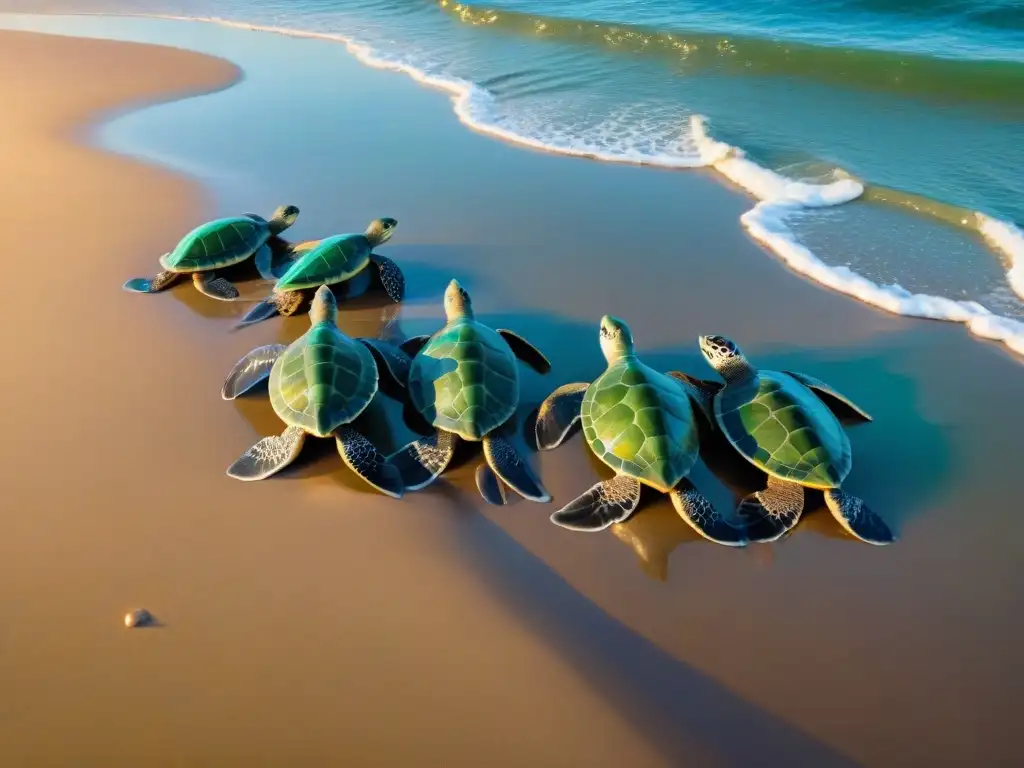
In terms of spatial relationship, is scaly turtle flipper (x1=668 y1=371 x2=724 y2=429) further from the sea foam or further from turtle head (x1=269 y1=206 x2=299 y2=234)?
turtle head (x1=269 y1=206 x2=299 y2=234)

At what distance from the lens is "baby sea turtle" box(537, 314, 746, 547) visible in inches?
141

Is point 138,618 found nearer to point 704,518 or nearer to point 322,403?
point 322,403

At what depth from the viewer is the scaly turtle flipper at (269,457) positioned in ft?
12.8

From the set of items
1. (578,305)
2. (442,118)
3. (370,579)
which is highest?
(442,118)

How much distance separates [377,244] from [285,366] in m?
1.95

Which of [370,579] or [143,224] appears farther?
[143,224]

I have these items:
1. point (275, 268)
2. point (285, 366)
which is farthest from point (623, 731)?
point (275, 268)

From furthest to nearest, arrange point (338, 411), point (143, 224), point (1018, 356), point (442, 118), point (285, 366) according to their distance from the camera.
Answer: point (442, 118) → point (143, 224) → point (1018, 356) → point (285, 366) → point (338, 411)

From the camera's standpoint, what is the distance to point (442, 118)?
904cm

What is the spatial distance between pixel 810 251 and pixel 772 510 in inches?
132

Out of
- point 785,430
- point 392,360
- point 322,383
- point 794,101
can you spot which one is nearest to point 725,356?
point 785,430

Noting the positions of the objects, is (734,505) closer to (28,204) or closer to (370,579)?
(370,579)

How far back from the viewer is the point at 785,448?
3.72m

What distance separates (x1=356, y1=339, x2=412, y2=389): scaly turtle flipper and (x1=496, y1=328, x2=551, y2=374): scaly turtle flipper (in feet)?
2.41
